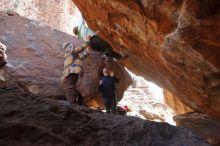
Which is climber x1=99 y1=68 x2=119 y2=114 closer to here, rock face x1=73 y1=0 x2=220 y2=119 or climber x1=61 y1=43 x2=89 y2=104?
climber x1=61 y1=43 x2=89 y2=104

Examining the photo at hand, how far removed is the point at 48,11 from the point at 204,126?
13329mm

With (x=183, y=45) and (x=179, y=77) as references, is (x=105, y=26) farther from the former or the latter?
(x=183, y=45)

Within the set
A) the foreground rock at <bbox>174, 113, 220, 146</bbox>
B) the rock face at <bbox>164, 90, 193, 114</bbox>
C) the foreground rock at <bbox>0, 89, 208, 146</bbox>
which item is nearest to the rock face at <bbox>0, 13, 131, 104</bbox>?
the rock face at <bbox>164, 90, 193, 114</bbox>

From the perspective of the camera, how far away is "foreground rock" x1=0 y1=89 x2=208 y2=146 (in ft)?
8.66

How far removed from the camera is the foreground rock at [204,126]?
6.96 meters

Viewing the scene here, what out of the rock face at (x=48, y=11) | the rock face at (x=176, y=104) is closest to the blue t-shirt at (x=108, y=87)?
the rock face at (x=176, y=104)

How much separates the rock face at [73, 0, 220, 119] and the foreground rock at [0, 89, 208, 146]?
1.97 meters

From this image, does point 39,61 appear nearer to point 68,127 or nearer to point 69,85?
point 69,85

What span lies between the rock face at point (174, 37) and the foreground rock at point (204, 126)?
36cm

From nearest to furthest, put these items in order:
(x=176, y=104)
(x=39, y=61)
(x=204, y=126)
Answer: (x=204, y=126) < (x=39, y=61) < (x=176, y=104)

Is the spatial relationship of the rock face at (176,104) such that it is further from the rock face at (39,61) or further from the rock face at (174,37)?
the rock face at (174,37)

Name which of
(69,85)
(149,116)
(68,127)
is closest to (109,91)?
(69,85)

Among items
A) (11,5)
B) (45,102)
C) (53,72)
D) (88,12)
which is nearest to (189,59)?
(45,102)

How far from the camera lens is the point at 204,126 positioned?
7.34 metres
